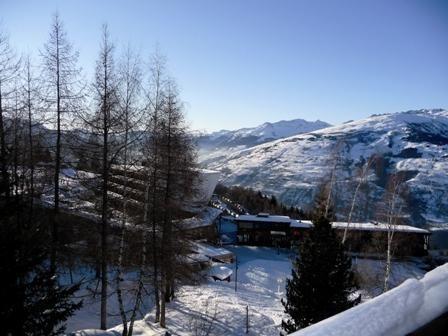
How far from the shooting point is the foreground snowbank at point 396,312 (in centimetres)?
170

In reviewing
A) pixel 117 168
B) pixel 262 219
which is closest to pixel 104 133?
pixel 117 168

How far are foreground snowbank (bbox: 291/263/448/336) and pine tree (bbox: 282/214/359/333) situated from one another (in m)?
11.8

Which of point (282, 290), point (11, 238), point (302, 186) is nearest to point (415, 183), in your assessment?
point (302, 186)

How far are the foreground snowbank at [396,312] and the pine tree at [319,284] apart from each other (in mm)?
11775

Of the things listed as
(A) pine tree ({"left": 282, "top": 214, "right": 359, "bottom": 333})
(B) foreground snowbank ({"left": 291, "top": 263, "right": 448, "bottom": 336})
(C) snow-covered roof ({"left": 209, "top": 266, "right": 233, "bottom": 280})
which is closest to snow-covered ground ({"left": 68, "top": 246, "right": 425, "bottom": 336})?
(C) snow-covered roof ({"left": 209, "top": 266, "right": 233, "bottom": 280})

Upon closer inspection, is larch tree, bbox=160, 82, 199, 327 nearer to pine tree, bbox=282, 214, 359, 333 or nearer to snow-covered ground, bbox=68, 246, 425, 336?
snow-covered ground, bbox=68, 246, 425, 336

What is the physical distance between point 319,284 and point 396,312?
12.4 m

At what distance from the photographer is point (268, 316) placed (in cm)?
2058

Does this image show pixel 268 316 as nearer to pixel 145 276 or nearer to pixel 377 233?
pixel 145 276

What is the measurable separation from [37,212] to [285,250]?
38.5m

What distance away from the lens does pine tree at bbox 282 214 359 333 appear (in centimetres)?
1327

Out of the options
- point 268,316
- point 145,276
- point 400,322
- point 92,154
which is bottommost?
point 268,316

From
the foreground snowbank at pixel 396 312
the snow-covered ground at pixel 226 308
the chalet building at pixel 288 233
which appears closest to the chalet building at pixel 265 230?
the chalet building at pixel 288 233

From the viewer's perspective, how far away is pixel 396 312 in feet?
6.22
